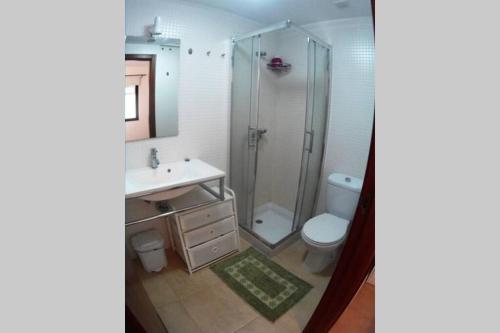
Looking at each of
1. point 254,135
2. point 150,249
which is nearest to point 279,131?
point 254,135

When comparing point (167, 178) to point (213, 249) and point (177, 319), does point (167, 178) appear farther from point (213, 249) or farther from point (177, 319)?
point (177, 319)

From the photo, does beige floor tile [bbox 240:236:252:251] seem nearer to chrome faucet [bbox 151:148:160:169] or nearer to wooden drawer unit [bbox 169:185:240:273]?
wooden drawer unit [bbox 169:185:240:273]

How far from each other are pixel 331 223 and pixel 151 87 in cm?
148

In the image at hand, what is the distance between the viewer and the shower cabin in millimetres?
1373

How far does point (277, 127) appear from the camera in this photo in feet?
5.11

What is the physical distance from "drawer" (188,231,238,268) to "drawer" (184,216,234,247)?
34mm

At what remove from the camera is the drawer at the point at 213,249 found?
1.61m

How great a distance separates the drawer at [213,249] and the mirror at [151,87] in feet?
2.77

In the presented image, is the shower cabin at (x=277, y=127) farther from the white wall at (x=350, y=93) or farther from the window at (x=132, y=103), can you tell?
the window at (x=132, y=103)
